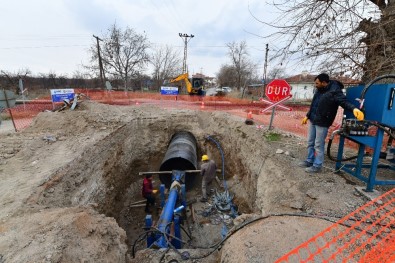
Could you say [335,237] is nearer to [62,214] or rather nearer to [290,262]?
[290,262]

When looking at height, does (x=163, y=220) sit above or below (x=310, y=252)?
below

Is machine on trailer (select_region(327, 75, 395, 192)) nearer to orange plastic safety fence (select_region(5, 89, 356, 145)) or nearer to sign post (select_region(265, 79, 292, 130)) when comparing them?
sign post (select_region(265, 79, 292, 130))

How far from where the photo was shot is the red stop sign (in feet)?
21.9

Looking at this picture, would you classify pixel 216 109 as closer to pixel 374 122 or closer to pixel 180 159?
pixel 180 159

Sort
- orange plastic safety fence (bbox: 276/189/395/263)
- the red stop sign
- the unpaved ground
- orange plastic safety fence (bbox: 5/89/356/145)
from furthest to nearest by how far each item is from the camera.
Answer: orange plastic safety fence (bbox: 5/89/356/145), the red stop sign, the unpaved ground, orange plastic safety fence (bbox: 276/189/395/263)

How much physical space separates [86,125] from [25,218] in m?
5.79

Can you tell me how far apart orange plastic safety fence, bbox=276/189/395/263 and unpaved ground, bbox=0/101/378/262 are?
16 centimetres

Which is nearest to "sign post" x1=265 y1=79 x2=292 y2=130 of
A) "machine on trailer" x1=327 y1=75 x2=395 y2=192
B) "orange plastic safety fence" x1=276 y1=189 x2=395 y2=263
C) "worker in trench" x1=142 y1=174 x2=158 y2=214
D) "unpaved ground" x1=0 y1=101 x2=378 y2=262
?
"unpaved ground" x1=0 y1=101 x2=378 y2=262

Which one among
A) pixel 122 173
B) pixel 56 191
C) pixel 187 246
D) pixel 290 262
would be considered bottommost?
pixel 187 246

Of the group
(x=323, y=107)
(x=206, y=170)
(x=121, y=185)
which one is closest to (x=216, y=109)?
(x=206, y=170)

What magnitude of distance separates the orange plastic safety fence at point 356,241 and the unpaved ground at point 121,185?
162 millimetres

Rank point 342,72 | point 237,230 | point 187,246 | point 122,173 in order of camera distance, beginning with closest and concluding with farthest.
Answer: point 237,230, point 342,72, point 187,246, point 122,173

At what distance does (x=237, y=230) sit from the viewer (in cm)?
344

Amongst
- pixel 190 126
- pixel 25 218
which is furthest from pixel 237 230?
pixel 190 126
